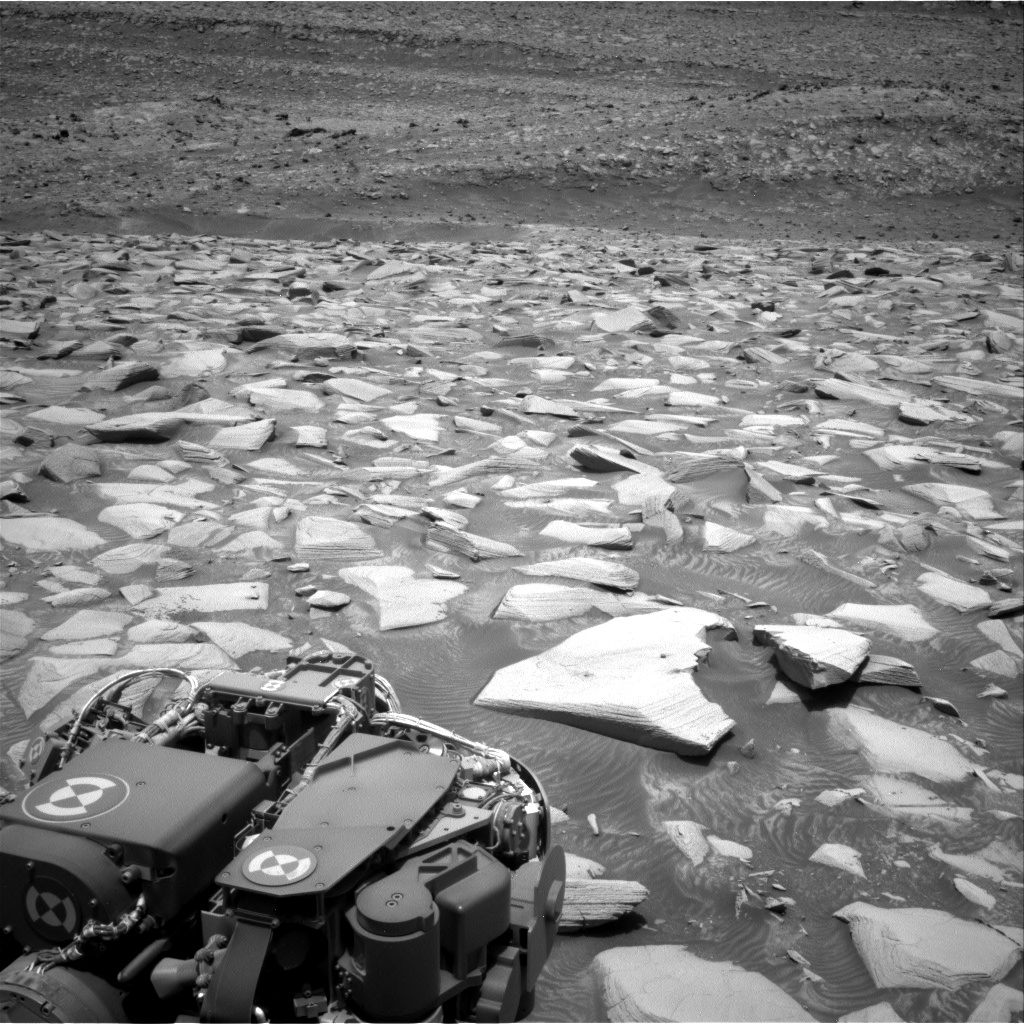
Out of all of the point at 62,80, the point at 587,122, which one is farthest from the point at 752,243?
the point at 62,80

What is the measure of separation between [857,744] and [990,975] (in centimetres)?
108

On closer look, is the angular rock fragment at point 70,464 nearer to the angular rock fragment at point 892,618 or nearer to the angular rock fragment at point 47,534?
the angular rock fragment at point 47,534

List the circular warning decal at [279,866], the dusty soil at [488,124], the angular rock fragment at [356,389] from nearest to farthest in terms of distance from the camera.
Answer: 1. the circular warning decal at [279,866]
2. the angular rock fragment at [356,389]
3. the dusty soil at [488,124]

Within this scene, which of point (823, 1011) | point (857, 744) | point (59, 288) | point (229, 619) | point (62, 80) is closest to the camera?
point (823, 1011)

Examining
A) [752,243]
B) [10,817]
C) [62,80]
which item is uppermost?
[62,80]

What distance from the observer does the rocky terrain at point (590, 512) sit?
3504 millimetres

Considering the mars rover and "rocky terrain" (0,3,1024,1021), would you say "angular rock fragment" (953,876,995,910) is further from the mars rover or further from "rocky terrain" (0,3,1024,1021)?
the mars rover

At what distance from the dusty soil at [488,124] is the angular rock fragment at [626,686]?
364 inches

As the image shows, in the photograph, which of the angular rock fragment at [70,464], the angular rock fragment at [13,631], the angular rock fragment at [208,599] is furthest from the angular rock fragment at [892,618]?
the angular rock fragment at [70,464]

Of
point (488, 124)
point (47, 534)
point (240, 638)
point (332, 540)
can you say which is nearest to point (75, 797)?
point (240, 638)

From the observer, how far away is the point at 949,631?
4.89 m

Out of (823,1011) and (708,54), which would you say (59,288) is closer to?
(823,1011)

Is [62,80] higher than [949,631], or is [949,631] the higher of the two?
[62,80]

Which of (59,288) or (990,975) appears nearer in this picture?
(990,975)
